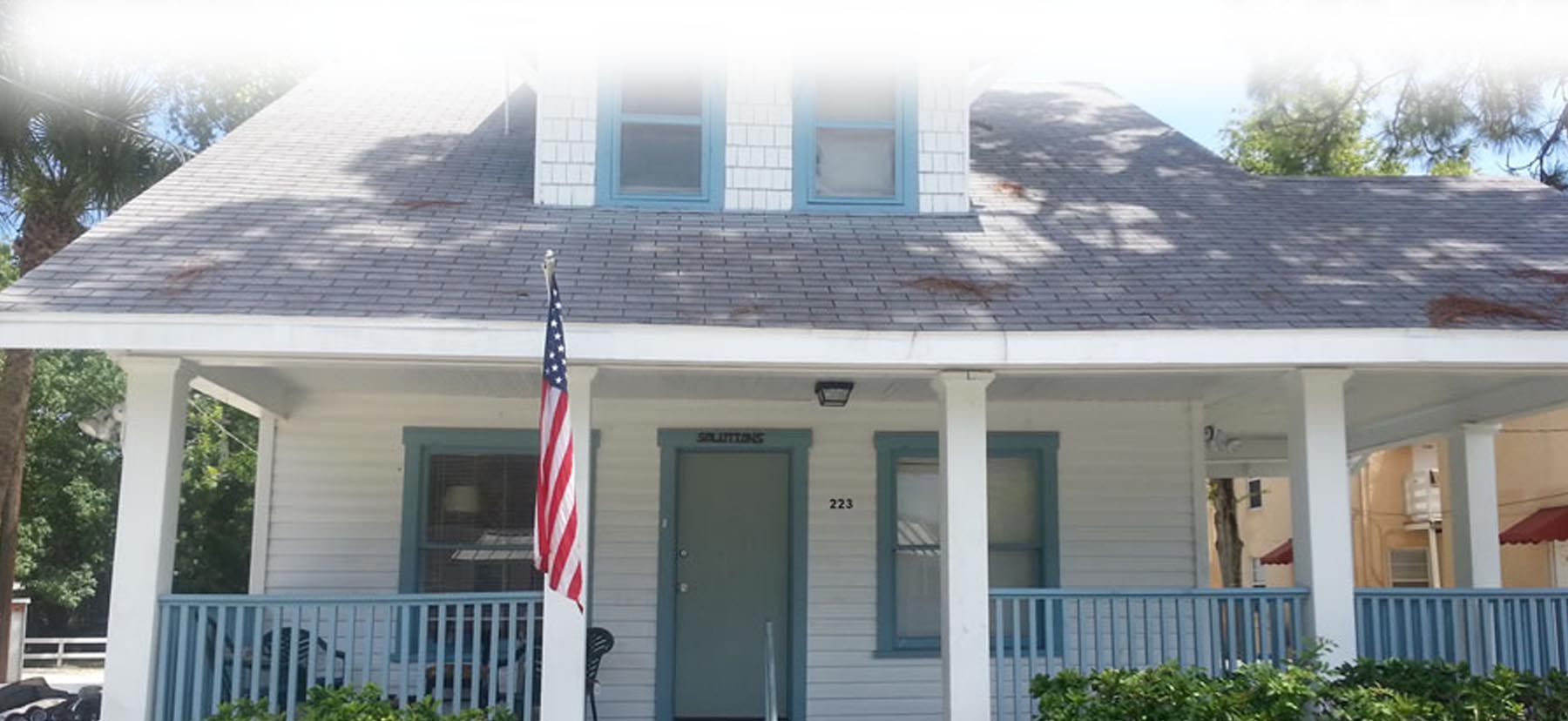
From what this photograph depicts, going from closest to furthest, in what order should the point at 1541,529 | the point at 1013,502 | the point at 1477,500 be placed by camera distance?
the point at 1013,502 < the point at 1477,500 < the point at 1541,529

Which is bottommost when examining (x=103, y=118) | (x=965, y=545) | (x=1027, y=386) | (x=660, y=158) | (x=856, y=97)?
(x=965, y=545)

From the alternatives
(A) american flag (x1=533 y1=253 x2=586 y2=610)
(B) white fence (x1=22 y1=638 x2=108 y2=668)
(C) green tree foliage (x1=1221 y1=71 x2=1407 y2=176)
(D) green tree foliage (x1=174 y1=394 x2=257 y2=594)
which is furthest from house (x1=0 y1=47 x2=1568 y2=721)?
(D) green tree foliage (x1=174 y1=394 x2=257 y2=594)

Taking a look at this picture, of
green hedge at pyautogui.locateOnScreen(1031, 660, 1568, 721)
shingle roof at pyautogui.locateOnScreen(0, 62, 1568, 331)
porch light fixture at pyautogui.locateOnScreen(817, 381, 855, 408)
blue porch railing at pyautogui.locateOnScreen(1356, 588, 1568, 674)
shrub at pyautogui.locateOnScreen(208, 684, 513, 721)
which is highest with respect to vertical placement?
shingle roof at pyautogui.locateOnScreen(0, 62, 1568, 331)

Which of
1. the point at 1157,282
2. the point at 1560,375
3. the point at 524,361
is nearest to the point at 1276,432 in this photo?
the point at 1560,375

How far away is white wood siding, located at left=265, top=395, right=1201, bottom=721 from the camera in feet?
30.8

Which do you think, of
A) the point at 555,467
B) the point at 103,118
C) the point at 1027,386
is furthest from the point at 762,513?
the point at 103,118

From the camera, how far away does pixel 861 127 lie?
30.0ft

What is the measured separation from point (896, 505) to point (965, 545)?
2.36 meters

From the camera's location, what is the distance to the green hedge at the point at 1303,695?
20.8 ft

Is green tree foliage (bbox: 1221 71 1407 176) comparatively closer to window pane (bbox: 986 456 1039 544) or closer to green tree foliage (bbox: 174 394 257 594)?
window pane (bbox: 986 456 1039 544)

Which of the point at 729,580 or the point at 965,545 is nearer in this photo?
the point at 965,545

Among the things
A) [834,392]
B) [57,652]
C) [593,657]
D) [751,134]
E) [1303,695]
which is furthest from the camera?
[57,652]

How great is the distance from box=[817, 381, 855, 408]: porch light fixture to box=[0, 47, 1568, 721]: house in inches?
6.5

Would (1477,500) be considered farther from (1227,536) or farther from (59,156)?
(59,156)
